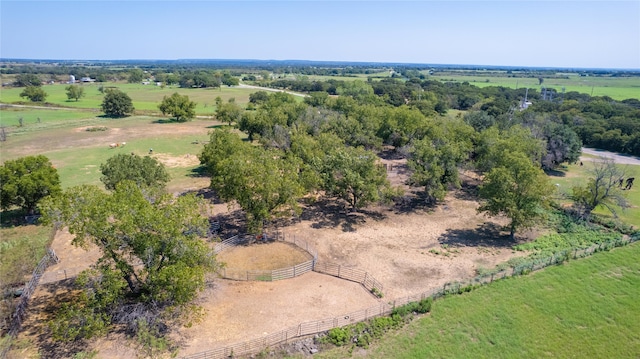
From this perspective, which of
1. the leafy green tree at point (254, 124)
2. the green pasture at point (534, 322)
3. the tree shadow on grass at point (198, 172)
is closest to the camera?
the green pasture at point (534, 322)

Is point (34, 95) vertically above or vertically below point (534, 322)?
above

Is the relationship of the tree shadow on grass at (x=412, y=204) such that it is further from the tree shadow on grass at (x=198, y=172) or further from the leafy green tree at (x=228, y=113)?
the leafy green tree at (x=228, y=113)

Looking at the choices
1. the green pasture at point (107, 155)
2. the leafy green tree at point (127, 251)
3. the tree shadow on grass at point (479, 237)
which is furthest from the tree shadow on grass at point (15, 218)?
the tree shadow on grass at point (479, 237)

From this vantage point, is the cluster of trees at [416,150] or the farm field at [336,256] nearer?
the farm field at [336,256]

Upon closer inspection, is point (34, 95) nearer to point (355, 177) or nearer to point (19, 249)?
point (19, 249)

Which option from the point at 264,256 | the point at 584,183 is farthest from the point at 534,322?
the point at 584,183

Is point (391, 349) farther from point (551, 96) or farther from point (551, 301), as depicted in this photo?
point (551, 96)

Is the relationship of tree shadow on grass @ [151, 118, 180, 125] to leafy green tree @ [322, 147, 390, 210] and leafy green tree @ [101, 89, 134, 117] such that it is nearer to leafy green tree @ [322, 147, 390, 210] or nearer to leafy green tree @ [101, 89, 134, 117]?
leafy green tree @ [101, 89, 134, 117]
